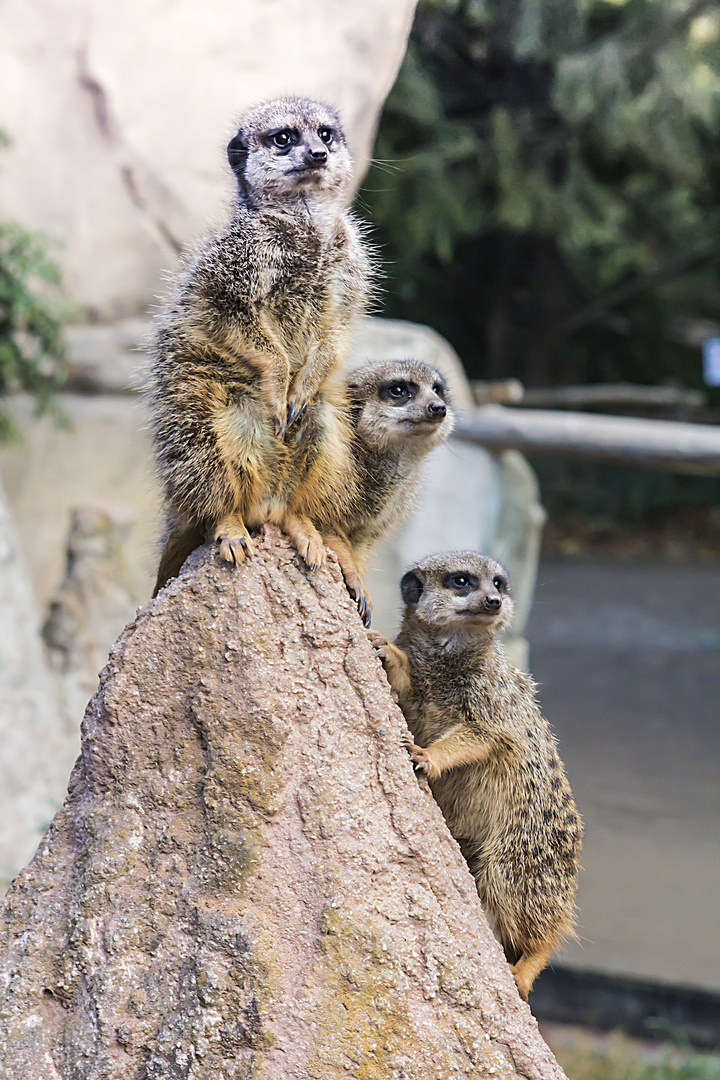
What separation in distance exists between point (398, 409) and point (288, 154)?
472mm

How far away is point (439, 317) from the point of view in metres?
13.5

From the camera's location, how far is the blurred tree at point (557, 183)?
27.2 ft

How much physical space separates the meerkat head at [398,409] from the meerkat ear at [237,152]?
437mm

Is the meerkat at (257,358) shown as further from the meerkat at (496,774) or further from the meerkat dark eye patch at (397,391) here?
the meerkat at (496,774)

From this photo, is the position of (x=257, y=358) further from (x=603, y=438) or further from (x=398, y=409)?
(x=603, y=438)

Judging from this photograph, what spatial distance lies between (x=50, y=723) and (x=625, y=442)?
11.4 ft

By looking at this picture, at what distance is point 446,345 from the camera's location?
23.4ft

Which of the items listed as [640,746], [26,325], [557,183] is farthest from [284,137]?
[557,183]

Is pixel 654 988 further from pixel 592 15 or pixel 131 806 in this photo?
pixel 592 15

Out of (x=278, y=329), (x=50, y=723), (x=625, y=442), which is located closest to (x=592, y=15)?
(x=625, y=442)

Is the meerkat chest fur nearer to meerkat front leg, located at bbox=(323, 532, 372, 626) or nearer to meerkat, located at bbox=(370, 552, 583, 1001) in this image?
meerkat, located at bbox=(370, 552, 583, 1001)

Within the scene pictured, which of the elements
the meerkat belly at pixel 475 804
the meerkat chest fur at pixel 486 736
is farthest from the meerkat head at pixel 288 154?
the meerkat belly at pixel 475 804

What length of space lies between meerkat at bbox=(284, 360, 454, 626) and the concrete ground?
Result: 1558 mm

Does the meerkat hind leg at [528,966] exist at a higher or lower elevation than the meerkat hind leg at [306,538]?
lower
